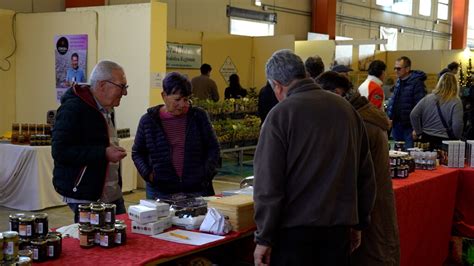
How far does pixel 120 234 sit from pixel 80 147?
0.64 meters

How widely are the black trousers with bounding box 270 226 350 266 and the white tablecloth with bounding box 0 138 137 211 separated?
4.15 m

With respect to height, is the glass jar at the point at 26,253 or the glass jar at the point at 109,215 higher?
the glass jar at the point at 109,215

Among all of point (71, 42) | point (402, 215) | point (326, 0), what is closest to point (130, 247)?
point (402, 215)

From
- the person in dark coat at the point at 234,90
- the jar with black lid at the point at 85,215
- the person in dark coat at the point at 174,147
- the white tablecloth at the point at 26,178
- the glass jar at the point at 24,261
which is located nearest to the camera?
the glass jar at the point at 24,261

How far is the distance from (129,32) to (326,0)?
8280mm

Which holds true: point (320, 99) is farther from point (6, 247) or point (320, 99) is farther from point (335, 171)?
point (6, 247)

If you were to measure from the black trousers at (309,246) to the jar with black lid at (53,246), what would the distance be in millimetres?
774

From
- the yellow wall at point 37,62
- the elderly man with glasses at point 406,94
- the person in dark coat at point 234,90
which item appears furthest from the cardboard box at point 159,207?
the person in dark coat at point 234,90

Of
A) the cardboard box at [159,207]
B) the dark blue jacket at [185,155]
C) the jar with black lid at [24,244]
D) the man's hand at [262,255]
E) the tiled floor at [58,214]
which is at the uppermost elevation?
the dark blue jacket at [185,155]

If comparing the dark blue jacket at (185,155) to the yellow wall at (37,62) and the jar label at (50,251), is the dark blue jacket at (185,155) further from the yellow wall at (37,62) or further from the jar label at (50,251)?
the yellow wall at (37,62)

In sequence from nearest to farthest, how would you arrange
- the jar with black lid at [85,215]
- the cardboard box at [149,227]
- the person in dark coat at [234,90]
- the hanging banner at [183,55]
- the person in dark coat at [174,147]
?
the jar with black lid at [85,215], the cardboard box at [149,227], the person in dark coat at [174,147], the person in dark coat at [234,90], the hanging banner at [183,55]

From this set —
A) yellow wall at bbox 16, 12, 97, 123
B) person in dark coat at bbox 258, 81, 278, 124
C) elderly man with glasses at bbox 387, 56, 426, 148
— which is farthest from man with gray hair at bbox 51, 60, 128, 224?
yellow wall at bbox 16, 12, 97, 123

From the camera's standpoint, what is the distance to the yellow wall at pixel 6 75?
7.87 m

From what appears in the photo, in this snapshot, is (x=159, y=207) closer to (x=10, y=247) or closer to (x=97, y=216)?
(x=97, y=216)
